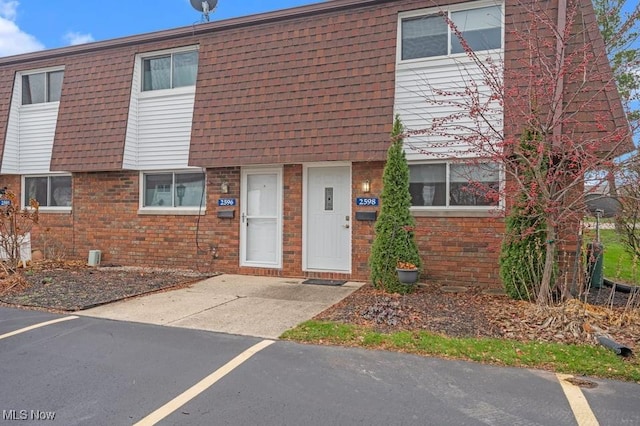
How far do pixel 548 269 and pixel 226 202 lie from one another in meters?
6.58

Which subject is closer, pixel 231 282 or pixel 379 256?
pixel 379 256

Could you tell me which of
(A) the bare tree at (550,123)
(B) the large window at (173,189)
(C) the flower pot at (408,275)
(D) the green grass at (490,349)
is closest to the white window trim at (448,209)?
(A) the bare tree at (550,123)

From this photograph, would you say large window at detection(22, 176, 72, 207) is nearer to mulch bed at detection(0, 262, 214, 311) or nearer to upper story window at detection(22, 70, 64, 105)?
mulch bed at detection(0, 262, 214, 311)

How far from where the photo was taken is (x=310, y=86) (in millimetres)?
9023

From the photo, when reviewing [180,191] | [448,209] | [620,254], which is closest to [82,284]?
[180,191]

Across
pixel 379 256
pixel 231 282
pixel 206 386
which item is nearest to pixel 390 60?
pixel 379 256

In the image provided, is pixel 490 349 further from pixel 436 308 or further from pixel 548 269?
pixel 548 269

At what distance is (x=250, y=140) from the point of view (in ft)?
30.6

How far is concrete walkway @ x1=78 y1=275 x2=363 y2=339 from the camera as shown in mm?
5914

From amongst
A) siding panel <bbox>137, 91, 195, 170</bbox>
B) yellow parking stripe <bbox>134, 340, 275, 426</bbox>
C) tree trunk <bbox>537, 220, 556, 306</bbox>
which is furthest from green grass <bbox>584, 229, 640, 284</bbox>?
siding panel <bbox>137, 91, 195, 170</bbox>

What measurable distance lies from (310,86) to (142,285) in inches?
202

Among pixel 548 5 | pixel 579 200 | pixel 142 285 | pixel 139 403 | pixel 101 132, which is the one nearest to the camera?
pixel 139 403

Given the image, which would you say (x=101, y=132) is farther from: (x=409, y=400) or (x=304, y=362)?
(x=409, y=400)

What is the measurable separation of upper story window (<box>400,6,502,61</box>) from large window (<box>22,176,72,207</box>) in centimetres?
947
